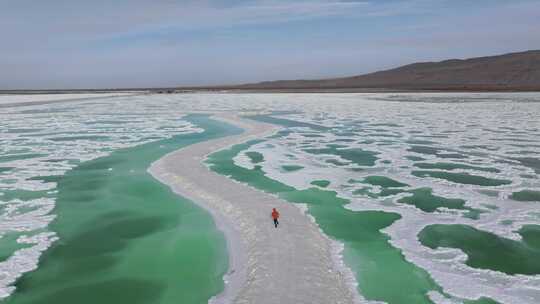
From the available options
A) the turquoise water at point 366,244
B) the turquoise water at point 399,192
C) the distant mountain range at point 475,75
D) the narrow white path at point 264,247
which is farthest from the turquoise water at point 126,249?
the distant mountain range at point 475,75

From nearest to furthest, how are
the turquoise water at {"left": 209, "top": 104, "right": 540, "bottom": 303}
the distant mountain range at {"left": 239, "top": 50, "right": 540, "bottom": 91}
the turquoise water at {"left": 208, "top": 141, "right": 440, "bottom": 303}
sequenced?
the turquoise water at {"left": 208, "top": 141, "right": 440, "bottom": 303}, the turquoise water at {"left": 209, "top": 104, "right": 540, "bottom": 303}, the distant mountain range at {"left": 239, "top": 50, "right": 540, "bottom": 91}

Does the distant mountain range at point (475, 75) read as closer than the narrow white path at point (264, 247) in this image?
No

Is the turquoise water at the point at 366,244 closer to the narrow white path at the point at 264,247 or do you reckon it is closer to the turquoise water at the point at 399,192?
the turquoise water at the point at 399,192

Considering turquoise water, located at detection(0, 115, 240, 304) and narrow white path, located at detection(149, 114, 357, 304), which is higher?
narrow white path, located at detection(149, 114, 357, 304)

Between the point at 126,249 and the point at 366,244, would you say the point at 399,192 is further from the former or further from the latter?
the point at 126,249

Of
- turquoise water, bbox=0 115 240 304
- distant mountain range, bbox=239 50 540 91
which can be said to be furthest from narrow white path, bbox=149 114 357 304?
distant mountain range, bbox=239 50 540 91

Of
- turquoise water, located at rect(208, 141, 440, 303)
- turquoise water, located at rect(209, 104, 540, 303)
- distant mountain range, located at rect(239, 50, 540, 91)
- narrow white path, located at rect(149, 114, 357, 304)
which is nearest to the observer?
narrow white path, located at rect(149, 114, 357, 304)

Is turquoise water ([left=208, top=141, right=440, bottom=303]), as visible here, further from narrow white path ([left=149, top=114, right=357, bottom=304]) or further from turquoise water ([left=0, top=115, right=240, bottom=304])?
turquoise water ([left=0, top=115, right=240, bottom=304])
